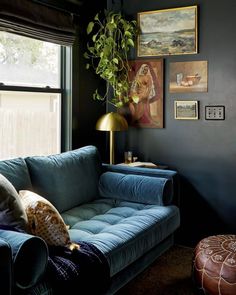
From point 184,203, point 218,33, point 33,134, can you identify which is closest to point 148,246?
point 184,203

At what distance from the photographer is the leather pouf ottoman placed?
2.29 m

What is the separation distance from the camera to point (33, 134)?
3291 millimetres

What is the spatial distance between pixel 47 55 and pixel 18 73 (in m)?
0.39

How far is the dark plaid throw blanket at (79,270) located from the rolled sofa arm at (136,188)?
98cm

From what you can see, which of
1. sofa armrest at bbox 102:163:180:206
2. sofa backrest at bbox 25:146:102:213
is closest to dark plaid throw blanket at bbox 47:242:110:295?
sofa backrest at bbox 25:146:102:213

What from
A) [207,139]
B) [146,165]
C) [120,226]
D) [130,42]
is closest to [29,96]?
[130,42]

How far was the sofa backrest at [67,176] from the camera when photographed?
2812 mm

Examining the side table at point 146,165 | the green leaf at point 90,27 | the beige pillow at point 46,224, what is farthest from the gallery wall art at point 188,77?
the beige pillow at point 46,224

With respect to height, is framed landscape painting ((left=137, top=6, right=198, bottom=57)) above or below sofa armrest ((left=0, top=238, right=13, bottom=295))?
above

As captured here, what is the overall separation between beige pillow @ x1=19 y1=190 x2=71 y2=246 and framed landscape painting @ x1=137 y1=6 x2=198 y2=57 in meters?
2.05

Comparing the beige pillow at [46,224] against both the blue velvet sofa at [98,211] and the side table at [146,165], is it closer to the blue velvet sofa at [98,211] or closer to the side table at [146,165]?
the blue velvet sofa at [98,211]

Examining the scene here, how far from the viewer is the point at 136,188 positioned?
3139 millimetres

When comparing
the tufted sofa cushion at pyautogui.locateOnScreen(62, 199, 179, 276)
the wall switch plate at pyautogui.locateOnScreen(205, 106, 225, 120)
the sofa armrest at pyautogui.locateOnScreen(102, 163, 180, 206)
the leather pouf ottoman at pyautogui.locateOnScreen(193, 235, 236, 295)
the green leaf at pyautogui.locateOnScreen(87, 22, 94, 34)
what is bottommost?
the leather pouf ottoman at pyautogui.locateOnScreen(193, 235, 236, 295)

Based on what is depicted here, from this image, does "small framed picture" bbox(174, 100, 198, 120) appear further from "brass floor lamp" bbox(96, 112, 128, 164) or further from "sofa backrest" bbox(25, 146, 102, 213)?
"sofa backrest" bbox(25, 146, 102, 213)
